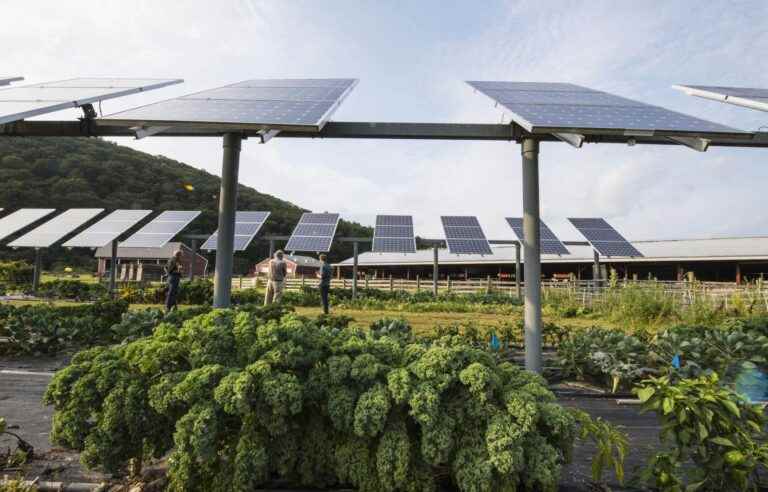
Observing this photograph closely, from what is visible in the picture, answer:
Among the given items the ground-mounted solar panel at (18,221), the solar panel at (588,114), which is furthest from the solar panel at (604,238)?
the ground-mounted solar panel at (18,221)

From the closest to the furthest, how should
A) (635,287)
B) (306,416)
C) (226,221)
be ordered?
(306,416)
(226,221)
(635,287)

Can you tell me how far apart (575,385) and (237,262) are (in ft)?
195

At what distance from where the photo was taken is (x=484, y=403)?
2.35 meters

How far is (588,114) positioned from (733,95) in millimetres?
4069

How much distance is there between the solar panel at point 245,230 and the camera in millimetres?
15758

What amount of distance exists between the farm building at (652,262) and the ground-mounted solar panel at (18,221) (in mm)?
22447

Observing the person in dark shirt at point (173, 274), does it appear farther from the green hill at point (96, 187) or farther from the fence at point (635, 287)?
the green hill at point (96, 187)

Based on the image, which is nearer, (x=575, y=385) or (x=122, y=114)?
(x=122, y=114)

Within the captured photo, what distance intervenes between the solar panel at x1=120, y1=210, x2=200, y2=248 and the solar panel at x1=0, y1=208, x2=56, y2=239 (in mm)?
4231

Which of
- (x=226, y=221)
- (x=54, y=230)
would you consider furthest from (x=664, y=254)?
(x=54, y=230)

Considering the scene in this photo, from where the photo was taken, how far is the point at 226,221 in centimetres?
523

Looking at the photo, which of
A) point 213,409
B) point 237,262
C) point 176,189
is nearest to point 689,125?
point 213,409

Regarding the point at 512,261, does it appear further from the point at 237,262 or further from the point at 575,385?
the point at 237,262

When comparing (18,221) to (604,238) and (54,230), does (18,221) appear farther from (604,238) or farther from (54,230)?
(604,238)
